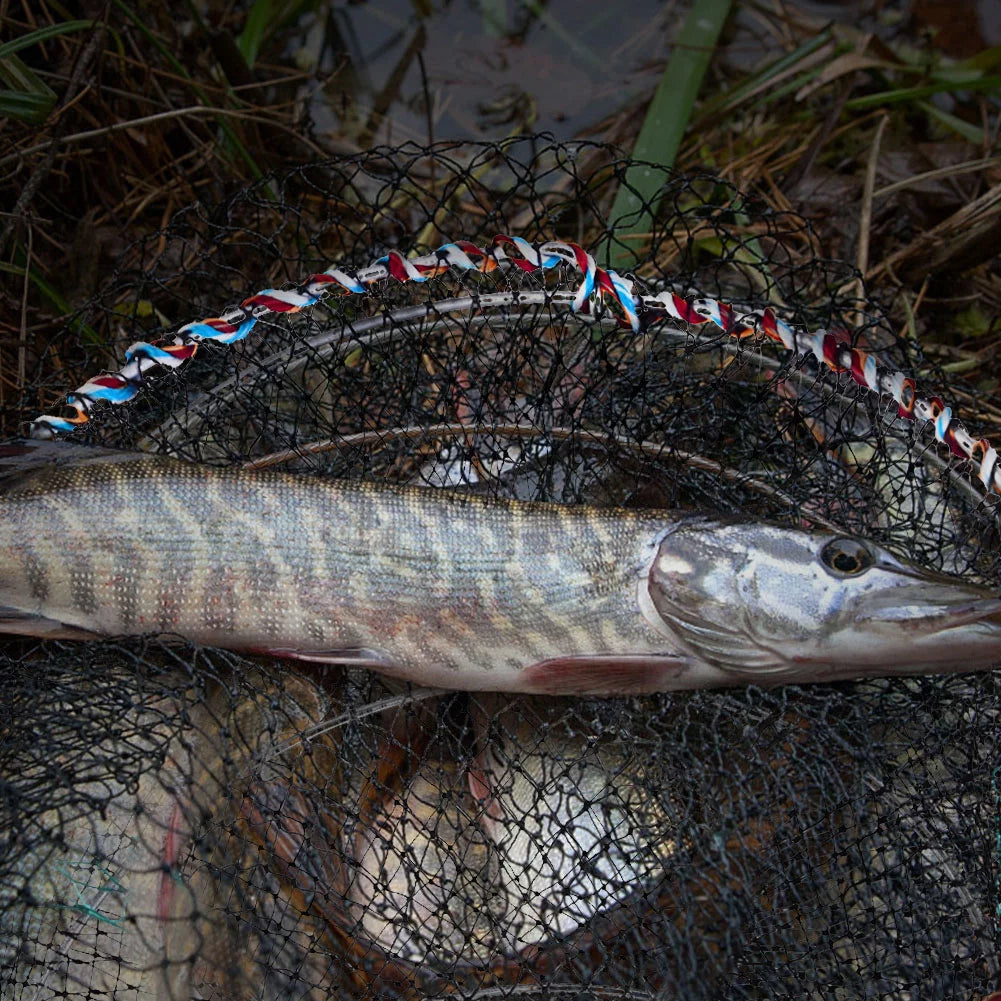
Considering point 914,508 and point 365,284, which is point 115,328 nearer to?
point 365,284

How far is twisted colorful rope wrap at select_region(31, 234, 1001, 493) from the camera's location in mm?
2400

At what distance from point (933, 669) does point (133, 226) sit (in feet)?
10.3

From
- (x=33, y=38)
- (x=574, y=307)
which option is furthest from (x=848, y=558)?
(x=33, y=38)

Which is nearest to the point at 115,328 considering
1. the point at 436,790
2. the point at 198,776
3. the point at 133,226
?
the point at 133,226

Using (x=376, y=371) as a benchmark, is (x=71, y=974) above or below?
below

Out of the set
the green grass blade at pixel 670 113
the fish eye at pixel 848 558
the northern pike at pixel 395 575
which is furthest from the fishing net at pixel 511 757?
the green grass blade at pixel 670 113

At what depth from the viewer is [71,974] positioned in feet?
6.71

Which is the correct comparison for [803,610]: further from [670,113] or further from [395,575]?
[670,113]

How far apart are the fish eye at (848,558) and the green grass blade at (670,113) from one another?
1.53 metres

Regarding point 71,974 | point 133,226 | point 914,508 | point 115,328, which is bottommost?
point 71,974

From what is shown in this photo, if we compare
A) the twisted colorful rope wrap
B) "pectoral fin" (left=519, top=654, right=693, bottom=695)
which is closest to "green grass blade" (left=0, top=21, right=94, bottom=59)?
the twisted colorful rope wrap

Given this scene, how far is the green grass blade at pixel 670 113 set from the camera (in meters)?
3.30

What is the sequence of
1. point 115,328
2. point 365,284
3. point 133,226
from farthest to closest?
point 133,226
point 115,328
point 365,284

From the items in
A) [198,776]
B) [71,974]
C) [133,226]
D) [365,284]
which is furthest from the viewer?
[133,226]
